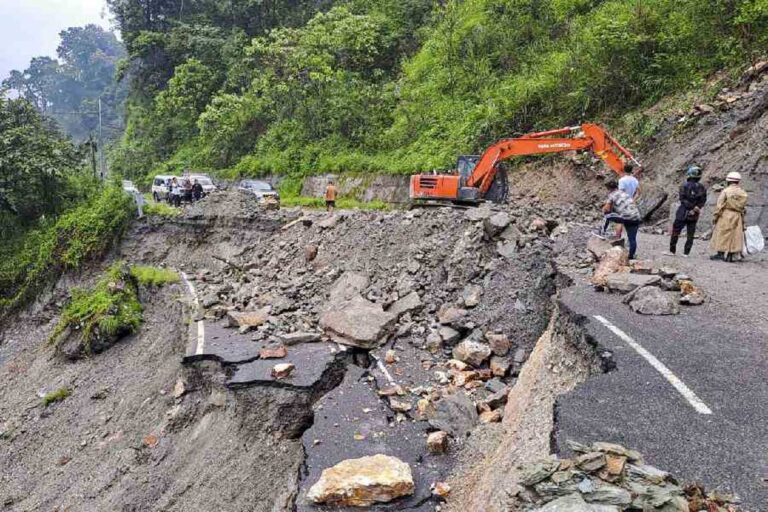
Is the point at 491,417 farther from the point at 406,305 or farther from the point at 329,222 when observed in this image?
the point at 329,222

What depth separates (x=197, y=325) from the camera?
10.4 meters

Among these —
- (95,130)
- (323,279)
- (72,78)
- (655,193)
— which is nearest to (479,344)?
(323,279)

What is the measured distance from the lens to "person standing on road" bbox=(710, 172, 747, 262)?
8.38 metres

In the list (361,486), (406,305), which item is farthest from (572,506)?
(406,305)

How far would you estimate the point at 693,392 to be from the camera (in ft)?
14.3

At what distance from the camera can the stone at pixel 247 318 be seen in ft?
31.9

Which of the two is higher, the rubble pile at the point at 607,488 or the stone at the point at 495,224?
the stone at the point at 495,224

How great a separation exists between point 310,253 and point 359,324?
462 centimetres

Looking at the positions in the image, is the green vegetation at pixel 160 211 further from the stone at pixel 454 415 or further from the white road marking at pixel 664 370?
the white road marking at pixel 664 370

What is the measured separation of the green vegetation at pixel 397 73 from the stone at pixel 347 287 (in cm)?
906

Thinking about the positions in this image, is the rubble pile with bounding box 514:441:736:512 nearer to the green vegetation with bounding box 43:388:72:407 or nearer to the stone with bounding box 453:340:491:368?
the stone with bounding box 453:340:491:368

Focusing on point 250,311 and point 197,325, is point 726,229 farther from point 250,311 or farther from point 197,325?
point 197,325

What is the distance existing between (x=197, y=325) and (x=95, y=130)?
274 feet

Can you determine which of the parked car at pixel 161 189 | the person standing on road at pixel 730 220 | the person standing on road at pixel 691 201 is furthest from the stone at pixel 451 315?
the parked car at pixel 161 189
